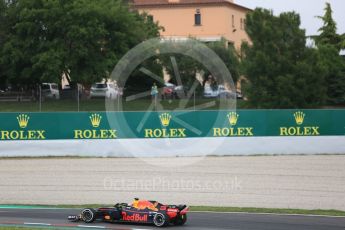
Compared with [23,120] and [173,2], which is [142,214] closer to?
[23,120]

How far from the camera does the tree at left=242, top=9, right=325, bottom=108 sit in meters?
44.4

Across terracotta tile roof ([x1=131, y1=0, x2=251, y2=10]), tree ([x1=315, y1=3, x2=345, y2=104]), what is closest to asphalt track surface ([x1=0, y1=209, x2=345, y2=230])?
tree ([x1=315, y1=3, x2=345, y2=104])

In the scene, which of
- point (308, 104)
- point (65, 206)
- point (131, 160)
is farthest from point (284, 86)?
point (65, 206)

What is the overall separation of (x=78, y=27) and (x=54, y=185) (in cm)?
2913

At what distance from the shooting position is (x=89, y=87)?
55.6m

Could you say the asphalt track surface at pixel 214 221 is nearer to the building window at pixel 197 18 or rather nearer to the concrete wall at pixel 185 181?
the concrete wall at pixel 185 181

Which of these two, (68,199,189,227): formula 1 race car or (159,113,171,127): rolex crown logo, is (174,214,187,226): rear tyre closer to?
(68,199,189,227): formula 1 race car

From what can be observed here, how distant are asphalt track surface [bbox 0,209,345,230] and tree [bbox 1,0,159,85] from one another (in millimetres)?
33140

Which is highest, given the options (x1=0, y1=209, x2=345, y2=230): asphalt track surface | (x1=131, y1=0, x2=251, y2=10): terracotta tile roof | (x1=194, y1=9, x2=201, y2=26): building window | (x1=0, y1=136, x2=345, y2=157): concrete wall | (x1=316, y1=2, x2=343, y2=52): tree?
(x1=131, y1=0, x2=251, y2=10): terracotta tile roof

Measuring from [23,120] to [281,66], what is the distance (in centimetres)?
1956

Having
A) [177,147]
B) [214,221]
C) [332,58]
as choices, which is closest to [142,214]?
[214,221]

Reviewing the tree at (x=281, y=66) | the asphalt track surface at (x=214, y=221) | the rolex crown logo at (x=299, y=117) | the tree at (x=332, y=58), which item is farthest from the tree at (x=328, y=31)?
the asphalt track surface at (x=214, y=221)

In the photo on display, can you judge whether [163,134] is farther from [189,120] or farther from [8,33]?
[8,33]

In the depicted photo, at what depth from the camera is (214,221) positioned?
17.5 m
